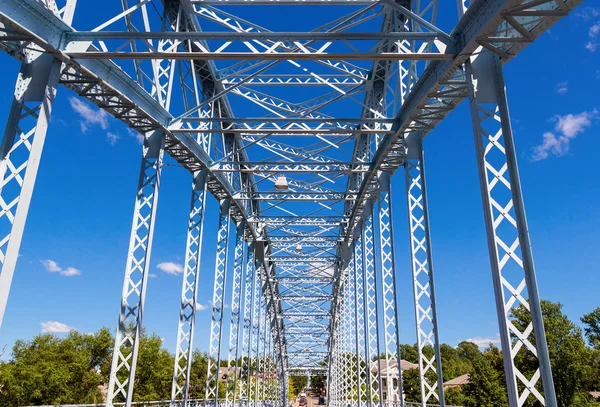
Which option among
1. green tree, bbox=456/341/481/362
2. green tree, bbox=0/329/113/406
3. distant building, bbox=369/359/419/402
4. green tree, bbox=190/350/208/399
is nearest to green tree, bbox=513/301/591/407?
distant building, bbox=369/359/419/402

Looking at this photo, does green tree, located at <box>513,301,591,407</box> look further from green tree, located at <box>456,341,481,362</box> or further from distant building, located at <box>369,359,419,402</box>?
green tree, located at <box>456,341,481,362</box>

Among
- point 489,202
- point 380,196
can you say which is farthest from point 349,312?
point 489,202

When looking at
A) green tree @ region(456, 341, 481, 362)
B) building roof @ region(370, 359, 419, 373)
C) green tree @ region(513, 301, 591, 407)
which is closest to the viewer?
building roof @ region(370, 359, 419, 373)

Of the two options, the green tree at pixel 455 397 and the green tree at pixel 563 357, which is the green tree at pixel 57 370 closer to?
the green tree at pixel 455 397

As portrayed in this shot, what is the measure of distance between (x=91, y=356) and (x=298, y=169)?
121 ft

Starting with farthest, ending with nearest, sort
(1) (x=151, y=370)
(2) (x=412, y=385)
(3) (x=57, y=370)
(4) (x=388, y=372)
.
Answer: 1. (2) (x=412, y=385)
2. (1) (x=151, y=370)
3. (3) (x=57, y=370)
4. (4) (x=388, y=372)

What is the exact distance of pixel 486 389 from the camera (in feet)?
137

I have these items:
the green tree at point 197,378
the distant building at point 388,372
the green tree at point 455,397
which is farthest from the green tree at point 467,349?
the green tree at point 197,378

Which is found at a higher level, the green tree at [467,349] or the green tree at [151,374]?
the green tree at [467,349]

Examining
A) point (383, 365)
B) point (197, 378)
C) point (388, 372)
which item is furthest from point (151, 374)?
point (388, 372)

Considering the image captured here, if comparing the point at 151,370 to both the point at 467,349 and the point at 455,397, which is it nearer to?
the point at 455,397

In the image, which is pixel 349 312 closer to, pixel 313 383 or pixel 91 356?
pixel 91 356

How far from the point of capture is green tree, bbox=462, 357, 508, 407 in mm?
40750

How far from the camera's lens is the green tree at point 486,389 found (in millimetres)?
40750
